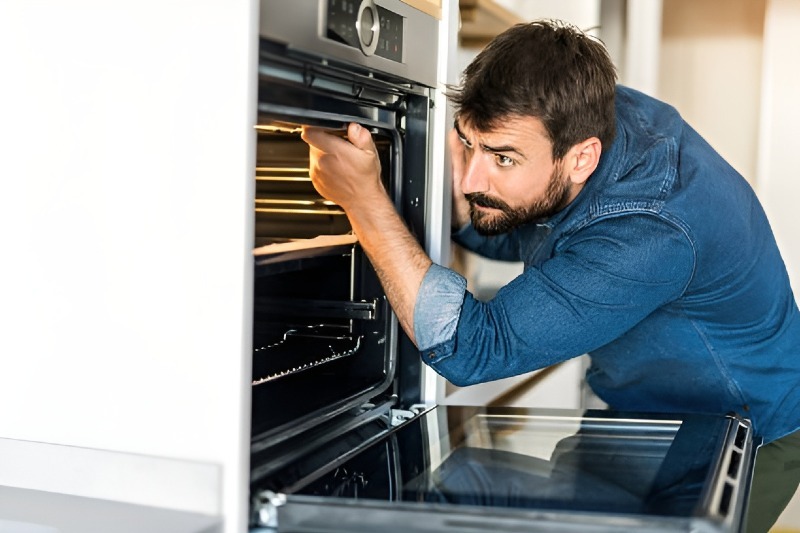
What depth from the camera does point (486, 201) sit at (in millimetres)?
1517

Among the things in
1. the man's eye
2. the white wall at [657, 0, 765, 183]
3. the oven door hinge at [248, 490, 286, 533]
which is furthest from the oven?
the white wall at [657, 0, 765, 183]

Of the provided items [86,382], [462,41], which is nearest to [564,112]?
[86,382]

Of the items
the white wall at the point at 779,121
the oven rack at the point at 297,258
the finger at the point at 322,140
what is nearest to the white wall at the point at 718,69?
the white wall at the point at 779,121

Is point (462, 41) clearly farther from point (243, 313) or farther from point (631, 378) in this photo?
point (243, 313)

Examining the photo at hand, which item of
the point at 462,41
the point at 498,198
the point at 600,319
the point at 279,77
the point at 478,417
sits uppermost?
the point at 462,41

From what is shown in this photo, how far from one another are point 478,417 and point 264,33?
2.15 ft

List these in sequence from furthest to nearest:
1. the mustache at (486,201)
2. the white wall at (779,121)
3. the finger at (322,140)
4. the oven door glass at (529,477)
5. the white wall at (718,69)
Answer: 1. the white wall at (718,69)
2. the white wall at (779,121)
3. the mustache at (486,201)
4. the finger at (322,140)
5. the oven door glass at (529,477)

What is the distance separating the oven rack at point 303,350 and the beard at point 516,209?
259mm

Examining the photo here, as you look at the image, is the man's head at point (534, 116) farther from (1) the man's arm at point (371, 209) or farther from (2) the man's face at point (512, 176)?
(1) the man's arm at point (371, 209)

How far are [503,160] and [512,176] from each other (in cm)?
3

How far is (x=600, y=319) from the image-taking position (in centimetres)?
137

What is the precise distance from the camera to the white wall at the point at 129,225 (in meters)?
1.02

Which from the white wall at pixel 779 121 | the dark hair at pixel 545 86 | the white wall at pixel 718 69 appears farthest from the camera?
the white wall at pixel 718 69

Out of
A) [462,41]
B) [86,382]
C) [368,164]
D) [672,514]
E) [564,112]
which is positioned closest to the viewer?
[672,514]
